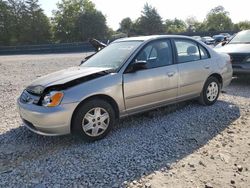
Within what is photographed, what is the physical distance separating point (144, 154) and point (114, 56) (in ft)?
6.37

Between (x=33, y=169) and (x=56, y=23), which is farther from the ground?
(x=56, y=23)

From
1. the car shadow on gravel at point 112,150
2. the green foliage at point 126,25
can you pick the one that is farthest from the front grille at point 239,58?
the green foliage at point 126,25

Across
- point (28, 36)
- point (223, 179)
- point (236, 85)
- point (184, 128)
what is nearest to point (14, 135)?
point (184, 128)

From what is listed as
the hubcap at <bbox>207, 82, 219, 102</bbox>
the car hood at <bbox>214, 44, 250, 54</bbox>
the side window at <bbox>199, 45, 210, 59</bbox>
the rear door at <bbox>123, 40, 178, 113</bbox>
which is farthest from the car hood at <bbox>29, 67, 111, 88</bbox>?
the car hood at <bbox>214, 44, 250, 54</bbox>

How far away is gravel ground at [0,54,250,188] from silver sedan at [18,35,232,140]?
0.31m

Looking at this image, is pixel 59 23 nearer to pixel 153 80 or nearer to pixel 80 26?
pixel 80 26

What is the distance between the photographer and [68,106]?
3924mm

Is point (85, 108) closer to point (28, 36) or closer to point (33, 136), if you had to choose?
point (33, 136)

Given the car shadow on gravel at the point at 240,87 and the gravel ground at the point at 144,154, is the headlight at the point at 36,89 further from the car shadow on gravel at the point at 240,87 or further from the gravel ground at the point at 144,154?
the car shadow on gravel at the point at 240,87

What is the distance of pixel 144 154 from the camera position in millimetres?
3834

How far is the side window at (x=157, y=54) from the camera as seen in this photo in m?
4.86

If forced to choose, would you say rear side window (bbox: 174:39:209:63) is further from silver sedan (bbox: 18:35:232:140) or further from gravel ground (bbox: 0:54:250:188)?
gravel ground (bbox: 0:54:250:188)

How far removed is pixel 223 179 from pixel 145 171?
92 centimetres

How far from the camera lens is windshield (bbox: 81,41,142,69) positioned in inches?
185
